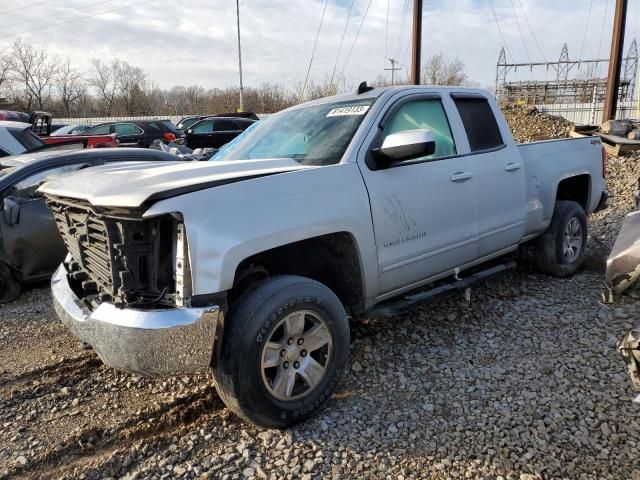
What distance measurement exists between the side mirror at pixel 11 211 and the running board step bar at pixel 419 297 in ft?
12.2

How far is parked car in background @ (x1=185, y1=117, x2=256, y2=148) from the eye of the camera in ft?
60.9

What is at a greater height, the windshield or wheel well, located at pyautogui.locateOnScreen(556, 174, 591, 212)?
the windshield

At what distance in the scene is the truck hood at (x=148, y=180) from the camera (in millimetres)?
2574

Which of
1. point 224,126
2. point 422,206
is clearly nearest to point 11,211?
point 422,206

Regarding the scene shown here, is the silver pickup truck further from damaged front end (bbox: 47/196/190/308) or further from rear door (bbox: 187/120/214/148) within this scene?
rear door (bbox: 187/120/214/148)

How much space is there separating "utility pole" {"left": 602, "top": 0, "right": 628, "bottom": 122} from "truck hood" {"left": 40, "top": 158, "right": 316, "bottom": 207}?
14.7 m

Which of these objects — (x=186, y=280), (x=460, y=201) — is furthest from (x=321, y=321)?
(x=460, y=201)

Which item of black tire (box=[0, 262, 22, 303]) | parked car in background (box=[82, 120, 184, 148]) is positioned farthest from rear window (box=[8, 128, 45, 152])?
parked car in background (box=[82, 120, 184, 148])

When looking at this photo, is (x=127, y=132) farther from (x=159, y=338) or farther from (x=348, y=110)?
(x=159, y=338)

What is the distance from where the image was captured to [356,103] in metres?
3.81

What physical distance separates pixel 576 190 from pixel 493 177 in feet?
6.74

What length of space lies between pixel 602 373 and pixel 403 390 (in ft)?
4.46

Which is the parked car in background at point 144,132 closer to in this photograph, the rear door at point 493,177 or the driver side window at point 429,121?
the rear door at point 493,177

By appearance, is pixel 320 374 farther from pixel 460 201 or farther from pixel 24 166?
pixel 24 166
